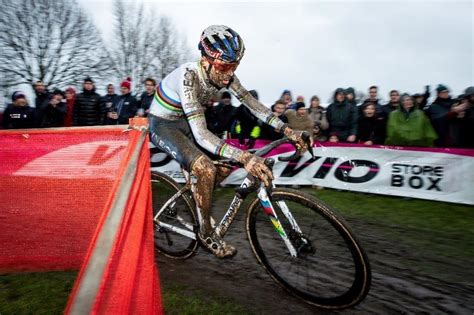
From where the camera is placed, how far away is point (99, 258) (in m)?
1.77

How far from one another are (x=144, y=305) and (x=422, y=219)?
540 centimetres

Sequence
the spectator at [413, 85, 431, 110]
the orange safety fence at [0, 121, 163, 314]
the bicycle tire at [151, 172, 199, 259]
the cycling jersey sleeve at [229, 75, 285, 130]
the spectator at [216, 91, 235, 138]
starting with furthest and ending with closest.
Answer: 1. the spectator at [413, 85, 431, 110]
2. the spectator at [216, 91, 235, 138]
3. the bicycle tire at [151, 172, 199, 259]
4. the cycling jersey sleeve at [229, 75, 285, 130]
5. the orange safety fence at [0, 121, 163, 314]

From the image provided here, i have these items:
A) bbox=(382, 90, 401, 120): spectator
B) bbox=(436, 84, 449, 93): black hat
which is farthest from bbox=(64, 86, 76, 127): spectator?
bbox=(436, 84, 449, 93): black hat

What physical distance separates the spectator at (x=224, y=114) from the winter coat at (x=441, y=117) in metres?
4.73

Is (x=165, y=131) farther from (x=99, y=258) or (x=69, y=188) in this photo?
(x=99, y=258)

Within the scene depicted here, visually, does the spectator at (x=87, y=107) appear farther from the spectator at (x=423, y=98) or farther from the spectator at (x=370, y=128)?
the spectator at (x=423, y=98)

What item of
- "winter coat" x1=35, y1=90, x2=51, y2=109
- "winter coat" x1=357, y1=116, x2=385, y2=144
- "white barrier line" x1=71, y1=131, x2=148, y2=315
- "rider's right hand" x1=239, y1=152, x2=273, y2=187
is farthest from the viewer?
"winter coat" x1=35, y1=90, x2=51, y2=109

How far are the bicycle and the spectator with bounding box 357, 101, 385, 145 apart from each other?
5743 mm

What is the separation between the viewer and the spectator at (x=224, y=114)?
897 centimetres

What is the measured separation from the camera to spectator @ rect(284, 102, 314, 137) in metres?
9.08

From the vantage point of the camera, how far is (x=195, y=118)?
331 centimetres

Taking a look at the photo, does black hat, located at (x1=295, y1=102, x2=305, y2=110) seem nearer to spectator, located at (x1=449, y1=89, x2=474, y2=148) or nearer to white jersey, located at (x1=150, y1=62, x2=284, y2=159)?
spectator, located at (x1=449, y1=89, x2=474, y2=148)

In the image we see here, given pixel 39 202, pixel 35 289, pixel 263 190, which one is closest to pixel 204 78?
pixel 263 190

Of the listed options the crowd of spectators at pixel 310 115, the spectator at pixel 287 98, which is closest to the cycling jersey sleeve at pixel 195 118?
the crowd of spectators at pixel 310 115
